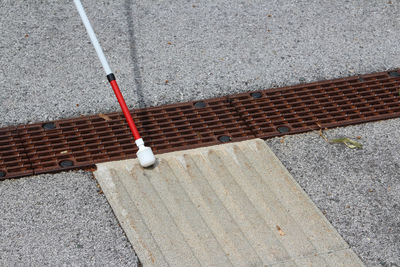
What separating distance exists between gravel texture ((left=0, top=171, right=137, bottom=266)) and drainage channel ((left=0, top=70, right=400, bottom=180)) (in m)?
0.12

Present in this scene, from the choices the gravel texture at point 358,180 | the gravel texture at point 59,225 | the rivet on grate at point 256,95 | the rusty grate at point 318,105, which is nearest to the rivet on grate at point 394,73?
the rusty grate at point 318,105

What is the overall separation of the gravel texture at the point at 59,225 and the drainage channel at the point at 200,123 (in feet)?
0.38

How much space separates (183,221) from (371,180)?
3.43 ft

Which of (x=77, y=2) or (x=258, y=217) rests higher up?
(x=77, y=2)

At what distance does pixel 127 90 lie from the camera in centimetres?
355

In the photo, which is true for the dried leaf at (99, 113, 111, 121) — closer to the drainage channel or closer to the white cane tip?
the drainage channel

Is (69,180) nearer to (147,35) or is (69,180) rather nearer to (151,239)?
(151,239)

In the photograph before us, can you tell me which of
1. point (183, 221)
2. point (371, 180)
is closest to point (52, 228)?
point (183, 221)

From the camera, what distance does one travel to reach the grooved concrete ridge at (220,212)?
2.60 meters

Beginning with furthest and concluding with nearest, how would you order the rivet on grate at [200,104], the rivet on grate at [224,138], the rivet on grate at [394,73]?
the rivet on grate at [394,73] → the rivet on grate at [200,104] → the rivet on grate at [224,138]

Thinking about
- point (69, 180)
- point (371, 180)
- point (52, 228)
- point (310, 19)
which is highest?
point (310, 19)

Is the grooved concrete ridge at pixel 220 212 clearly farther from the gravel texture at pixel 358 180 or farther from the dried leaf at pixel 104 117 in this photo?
the dried leaf at pixel 104 117

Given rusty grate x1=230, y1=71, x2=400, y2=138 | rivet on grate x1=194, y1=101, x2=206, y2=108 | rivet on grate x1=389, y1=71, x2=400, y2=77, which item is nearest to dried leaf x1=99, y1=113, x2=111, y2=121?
rivet on grate x1=194, y1=101, x2=206, y2=108

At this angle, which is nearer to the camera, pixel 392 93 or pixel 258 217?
pixel 258 217
